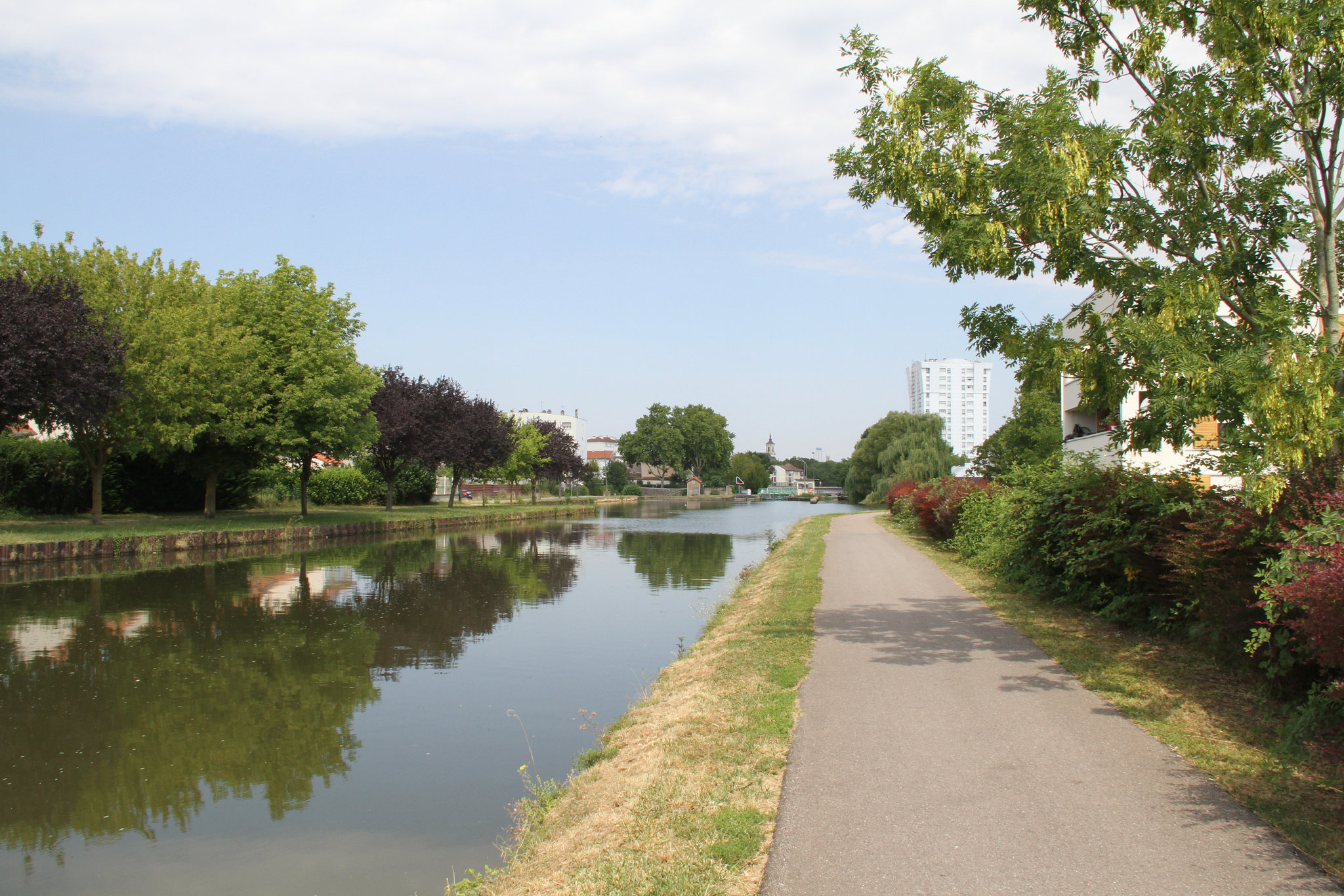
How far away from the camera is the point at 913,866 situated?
13.6ft

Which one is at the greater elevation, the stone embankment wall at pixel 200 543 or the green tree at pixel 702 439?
the green tree at pixel 702 439

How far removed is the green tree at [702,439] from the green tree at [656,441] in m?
0.82

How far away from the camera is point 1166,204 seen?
850 cm

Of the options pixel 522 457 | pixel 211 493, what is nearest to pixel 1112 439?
pixel 211 493

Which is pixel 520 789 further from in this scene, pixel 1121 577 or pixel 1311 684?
pixel 1121 577

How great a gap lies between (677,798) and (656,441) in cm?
13453

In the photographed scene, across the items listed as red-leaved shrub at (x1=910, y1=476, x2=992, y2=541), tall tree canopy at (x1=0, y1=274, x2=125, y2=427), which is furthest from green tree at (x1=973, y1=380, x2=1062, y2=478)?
tall tree canopy at (x1=0, y1=274, x2=125, y2=427)

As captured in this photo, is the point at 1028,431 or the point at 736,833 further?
the point at 1028,431

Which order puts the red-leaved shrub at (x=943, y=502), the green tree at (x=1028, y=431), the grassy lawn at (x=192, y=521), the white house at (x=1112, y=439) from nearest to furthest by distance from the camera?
the white house at (x=1112, y=439)
the red-leaved shrub at (x=943, y=502)
the grassy lawn at (x=192, y=521)
the green tree at (x=1028, y=431)

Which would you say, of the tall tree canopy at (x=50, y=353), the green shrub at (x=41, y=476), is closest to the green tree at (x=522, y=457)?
the green shrub at (x=41, y=476)

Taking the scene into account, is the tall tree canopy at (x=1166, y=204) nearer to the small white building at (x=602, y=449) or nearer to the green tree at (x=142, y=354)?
the green tree at (x=142, y=354)

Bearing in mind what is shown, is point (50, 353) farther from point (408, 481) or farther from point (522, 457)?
point (522, 457)

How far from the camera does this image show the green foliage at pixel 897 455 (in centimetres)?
5209

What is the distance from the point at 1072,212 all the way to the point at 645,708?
596cm
